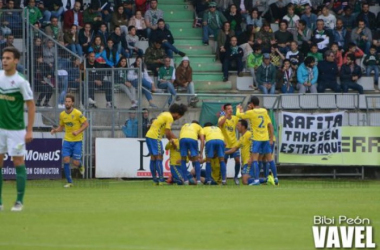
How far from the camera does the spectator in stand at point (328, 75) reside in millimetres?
34906

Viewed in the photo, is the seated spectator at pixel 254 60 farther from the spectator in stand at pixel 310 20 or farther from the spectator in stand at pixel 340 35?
the spectator in stand at pixel 340 35

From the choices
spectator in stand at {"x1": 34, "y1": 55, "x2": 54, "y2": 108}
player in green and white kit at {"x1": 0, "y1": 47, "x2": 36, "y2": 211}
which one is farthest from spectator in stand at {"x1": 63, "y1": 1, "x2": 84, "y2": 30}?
player in green and white kit at {"x1": 0, "y1": 47, "x2": 36, "y2": 211}

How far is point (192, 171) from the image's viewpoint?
28031mm

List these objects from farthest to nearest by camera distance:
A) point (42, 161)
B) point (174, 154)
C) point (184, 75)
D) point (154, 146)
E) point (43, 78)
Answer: point (184, 75), point (43, 78), point (42, 161), point (174, 154), point (154, 146)

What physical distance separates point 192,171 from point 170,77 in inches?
237

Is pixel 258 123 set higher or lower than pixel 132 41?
lower

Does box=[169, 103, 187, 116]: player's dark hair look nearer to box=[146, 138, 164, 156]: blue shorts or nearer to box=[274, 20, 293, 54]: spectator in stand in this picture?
box=[146, 138, 164, 156]: blue shorts

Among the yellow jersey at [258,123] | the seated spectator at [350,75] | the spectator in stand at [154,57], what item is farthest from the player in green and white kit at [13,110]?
the seated spectator at [350,75]

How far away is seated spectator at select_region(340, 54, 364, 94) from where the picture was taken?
35000 mm

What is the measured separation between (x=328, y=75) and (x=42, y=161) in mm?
10807

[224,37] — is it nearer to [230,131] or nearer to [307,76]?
[307,76]

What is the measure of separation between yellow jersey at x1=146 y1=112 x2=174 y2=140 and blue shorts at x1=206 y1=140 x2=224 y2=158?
117 centimetres

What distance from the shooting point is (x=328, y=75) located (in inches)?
1377

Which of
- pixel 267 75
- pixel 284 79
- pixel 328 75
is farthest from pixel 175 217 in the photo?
pixel 328 75
